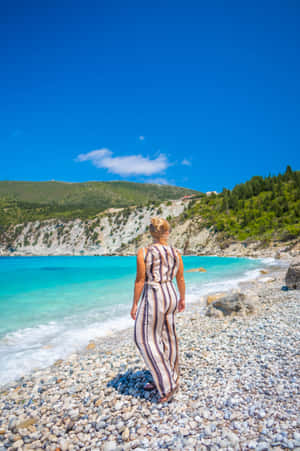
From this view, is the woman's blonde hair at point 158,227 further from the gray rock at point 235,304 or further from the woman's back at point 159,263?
the gray rock at point 235,304

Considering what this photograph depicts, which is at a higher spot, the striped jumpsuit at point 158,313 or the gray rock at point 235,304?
the striped jumpsuit at point 158,313

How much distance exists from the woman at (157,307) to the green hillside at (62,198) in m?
112

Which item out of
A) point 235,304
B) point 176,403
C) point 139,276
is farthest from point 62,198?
point 176,403

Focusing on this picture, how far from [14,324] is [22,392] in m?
7.60

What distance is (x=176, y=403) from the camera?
394cm

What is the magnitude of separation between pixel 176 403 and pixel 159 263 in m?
2.04

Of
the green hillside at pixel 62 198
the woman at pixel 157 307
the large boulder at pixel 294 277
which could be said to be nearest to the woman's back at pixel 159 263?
the woman at pixel 157 307

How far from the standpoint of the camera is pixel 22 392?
505 cm

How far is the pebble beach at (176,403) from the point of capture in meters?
3.24

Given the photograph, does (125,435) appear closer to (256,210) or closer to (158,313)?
(158,313)

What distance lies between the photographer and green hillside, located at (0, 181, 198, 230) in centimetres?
12388

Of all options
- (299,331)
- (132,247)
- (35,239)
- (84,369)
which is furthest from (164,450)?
(35,239)

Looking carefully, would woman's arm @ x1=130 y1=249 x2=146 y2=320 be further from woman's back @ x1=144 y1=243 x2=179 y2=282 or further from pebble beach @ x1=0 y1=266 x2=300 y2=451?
pebble beach @ x1=0 y1=266 x2=300 y2=451

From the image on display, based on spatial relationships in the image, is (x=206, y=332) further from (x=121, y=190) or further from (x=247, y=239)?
(x=121, y=190)
